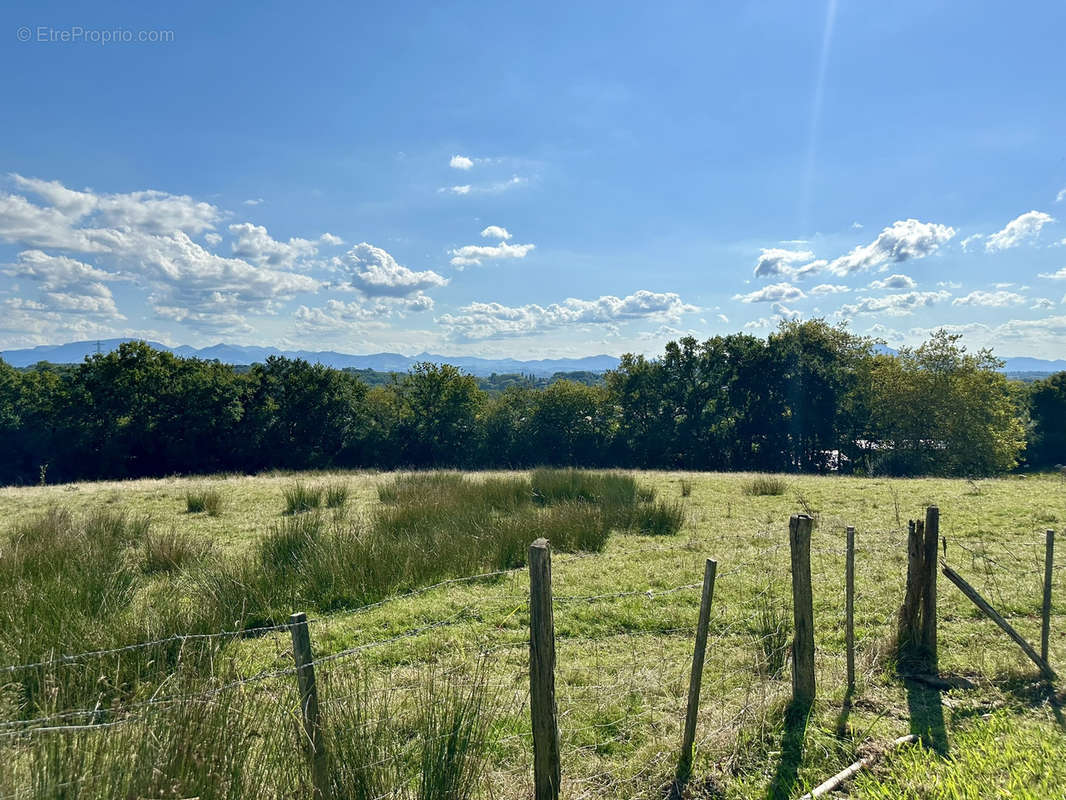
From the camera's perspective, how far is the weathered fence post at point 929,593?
459cm

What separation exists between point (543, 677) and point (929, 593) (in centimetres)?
393

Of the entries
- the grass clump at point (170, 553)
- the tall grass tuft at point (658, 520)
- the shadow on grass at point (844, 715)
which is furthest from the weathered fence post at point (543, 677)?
the tall grass tuft at point (658, 520)

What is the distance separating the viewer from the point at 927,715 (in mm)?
3988

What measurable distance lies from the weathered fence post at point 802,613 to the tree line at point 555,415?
31.1 m

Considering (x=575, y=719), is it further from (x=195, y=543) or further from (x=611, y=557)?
(x=195, y=543)

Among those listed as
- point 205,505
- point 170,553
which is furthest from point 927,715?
point 205,505

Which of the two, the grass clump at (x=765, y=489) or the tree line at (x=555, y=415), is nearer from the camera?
the grass clump at (x=765, y=489)

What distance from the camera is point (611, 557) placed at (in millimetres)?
8477

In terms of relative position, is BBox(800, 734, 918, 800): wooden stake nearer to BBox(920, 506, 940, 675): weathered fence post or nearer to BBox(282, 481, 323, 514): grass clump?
BBox(920, 506, 940, 675): weathered fence post

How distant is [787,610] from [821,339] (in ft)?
126

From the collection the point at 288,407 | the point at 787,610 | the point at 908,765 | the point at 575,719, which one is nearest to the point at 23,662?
the point at 575,719

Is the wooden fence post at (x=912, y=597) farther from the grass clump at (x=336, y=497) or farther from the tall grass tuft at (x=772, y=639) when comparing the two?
the grass clump at (x=336, y=497)

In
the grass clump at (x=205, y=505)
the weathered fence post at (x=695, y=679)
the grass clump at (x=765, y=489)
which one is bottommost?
the grass clump at (x=205, y=505)

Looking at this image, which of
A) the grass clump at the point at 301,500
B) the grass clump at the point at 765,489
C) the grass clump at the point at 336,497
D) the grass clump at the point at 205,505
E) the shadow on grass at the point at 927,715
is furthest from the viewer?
the grass clump at the point at 765,489
